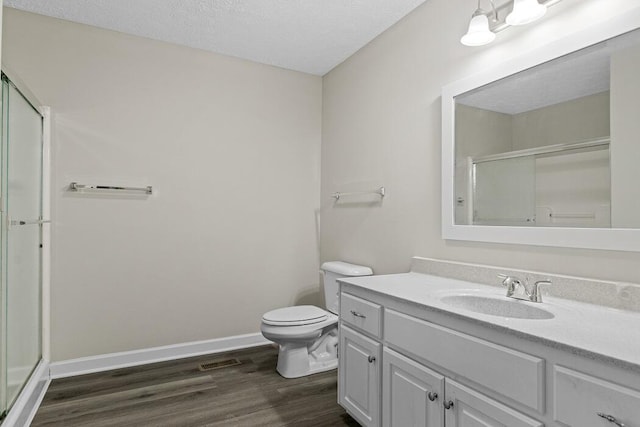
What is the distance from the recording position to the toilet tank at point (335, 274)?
2.55m

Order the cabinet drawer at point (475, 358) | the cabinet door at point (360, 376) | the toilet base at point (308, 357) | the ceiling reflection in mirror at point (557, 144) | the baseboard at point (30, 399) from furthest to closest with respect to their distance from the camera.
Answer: the toilet base at point (308, 357), the baseboard at point (30, 399), the cabinet door at point (360, 376), the ceiling reflection in mirror at point (557, 144), the cabinet drawer at point (475, 358)

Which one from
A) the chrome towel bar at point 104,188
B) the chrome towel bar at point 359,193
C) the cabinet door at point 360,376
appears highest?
the chrome towel bar at point 104,188

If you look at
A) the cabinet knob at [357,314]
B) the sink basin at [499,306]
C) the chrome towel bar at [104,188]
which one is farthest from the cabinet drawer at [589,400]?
the chrome towel bar at [104,188]

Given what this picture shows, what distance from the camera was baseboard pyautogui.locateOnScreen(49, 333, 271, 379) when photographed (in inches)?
96.3

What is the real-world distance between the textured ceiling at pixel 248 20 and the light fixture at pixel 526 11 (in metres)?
0.77

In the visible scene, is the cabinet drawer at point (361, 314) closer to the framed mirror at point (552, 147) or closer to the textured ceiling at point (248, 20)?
the framed mirror at point (552, 147)

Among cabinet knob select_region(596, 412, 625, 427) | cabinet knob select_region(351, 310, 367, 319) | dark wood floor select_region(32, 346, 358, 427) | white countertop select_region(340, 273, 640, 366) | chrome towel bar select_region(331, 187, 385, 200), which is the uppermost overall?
chrome towel bar select_region(331, 187, 385, 200)

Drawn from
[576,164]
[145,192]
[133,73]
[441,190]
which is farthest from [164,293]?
[576,164]

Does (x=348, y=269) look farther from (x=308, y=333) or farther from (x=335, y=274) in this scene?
(x=308, y=333)

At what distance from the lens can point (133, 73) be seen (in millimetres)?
2652

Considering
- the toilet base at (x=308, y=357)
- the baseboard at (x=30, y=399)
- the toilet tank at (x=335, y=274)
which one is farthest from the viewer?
the toilet tank at (x=335, y=274)

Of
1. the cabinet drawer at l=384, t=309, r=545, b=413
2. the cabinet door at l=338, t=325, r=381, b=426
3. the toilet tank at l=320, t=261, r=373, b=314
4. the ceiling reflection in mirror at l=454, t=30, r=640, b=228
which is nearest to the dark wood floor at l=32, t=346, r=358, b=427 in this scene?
the cabinet door at l=338, t=325, r=381, b=426

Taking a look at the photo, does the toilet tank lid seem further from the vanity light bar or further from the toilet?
the vanity light bar

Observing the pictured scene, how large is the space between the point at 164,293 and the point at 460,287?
2.12 meters
